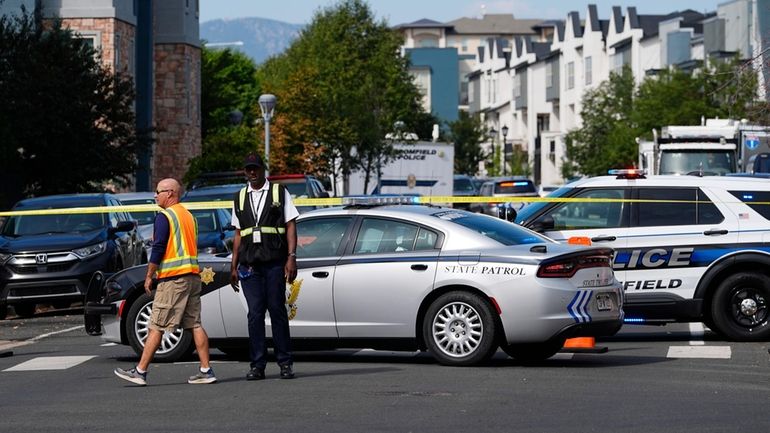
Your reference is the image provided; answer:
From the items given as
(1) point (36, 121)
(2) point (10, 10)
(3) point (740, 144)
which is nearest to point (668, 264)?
(1) point (36, 121)

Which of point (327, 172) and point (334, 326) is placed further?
point (327, 172)

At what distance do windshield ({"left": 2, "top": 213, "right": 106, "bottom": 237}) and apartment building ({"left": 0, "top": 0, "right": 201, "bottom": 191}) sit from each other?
2334 cm

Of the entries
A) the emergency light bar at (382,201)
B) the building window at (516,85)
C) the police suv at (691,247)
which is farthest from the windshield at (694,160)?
the building window at (516,85)

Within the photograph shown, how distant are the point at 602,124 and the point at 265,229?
6567 centimetres

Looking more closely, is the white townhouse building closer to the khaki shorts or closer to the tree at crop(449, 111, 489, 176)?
the tree at crop(449, 111, 489, 176)

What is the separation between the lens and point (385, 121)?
53.4 m

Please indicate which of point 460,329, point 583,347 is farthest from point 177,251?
point 583,347

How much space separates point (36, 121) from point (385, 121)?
2223 cm

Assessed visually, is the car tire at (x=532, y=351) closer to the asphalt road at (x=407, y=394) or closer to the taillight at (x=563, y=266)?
the asphalt road at (x=407, y=394)

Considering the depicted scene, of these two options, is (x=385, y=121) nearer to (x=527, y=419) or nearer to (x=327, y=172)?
(x=327, y=172)

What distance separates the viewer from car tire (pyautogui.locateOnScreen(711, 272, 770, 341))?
15.9 m

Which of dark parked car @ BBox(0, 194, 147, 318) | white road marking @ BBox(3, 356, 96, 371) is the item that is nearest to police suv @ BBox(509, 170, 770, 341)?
white road marking @ BBox(3, 356, 96, 371)

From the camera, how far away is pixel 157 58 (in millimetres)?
52562

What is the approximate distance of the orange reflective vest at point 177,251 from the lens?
40.8 feet
